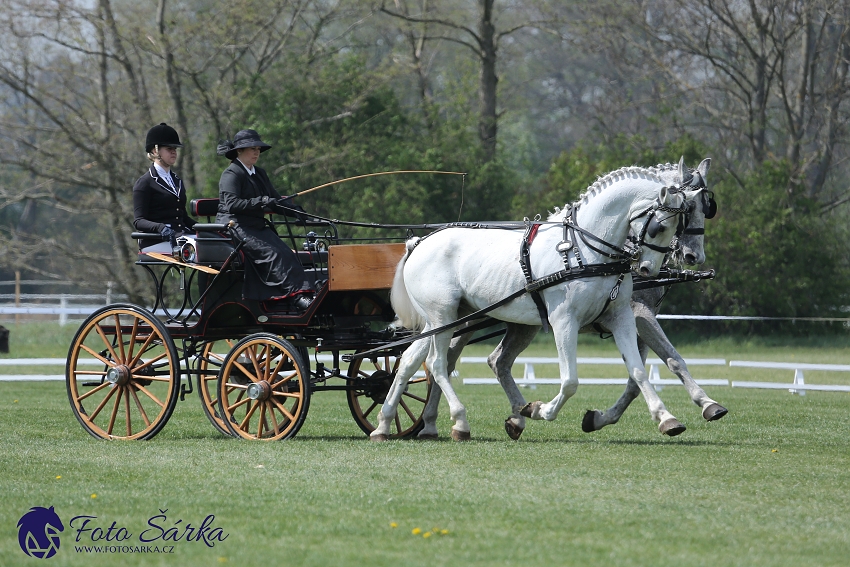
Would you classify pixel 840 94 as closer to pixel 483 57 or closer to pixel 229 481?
pixel 483 57

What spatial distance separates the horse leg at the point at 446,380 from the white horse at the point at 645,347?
35cm

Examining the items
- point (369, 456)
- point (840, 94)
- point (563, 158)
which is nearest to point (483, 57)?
point (563, 158)


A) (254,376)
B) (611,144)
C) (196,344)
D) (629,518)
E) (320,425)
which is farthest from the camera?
(611,144)

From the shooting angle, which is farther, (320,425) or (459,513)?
(320,425)

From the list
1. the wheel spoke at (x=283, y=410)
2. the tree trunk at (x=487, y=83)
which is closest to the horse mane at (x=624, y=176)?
the wheel spoke at (x=283, y=410)

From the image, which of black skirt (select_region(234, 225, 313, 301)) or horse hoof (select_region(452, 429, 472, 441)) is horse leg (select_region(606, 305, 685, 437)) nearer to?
horse hoof (select_region(452, 429, 472, 441))

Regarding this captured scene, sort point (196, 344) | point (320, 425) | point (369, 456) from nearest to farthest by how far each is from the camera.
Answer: point (369, 456) → point (196, 344) → point (320, 425)

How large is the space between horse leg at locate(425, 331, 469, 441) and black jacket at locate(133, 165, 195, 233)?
2.39m

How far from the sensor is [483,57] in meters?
28.4

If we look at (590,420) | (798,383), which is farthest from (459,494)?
(798,383)

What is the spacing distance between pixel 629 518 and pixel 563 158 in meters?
22.4

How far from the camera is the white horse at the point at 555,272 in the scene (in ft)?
27.3

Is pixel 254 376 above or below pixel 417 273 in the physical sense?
below

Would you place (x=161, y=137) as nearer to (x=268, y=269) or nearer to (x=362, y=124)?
(x=268, y=269)
